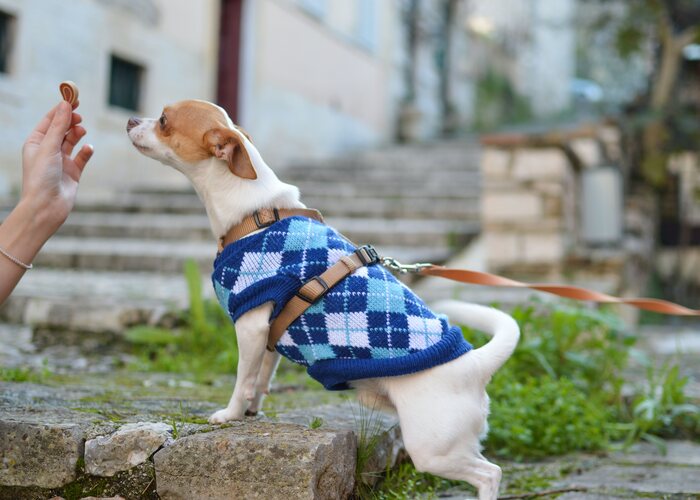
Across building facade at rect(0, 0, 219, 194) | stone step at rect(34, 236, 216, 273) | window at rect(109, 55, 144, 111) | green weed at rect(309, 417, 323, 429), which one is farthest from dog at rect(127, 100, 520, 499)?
window at rect(109, 55, 144, 111)

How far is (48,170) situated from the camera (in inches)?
91.5

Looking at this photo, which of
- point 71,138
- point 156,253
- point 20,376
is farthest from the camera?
point 156,253

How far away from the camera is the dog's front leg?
2.04 m

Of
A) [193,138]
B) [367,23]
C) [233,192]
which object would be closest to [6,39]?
[193,138]

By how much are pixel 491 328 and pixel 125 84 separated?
8.02 meters

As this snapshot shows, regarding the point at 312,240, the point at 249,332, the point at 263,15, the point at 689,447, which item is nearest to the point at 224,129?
the point at 312,240

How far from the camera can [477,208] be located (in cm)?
746

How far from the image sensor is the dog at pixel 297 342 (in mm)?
1941

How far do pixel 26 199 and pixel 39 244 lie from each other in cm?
14

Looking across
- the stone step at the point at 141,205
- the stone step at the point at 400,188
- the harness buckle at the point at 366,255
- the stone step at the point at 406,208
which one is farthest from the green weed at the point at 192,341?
the stone step at the point at 400,188

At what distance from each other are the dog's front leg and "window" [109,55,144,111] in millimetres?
7650

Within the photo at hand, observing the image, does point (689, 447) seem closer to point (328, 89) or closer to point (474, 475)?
point (474, 475)

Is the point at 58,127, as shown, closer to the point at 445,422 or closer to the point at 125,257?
the point at 445,422

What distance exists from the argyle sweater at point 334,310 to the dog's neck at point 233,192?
0.30 ft
